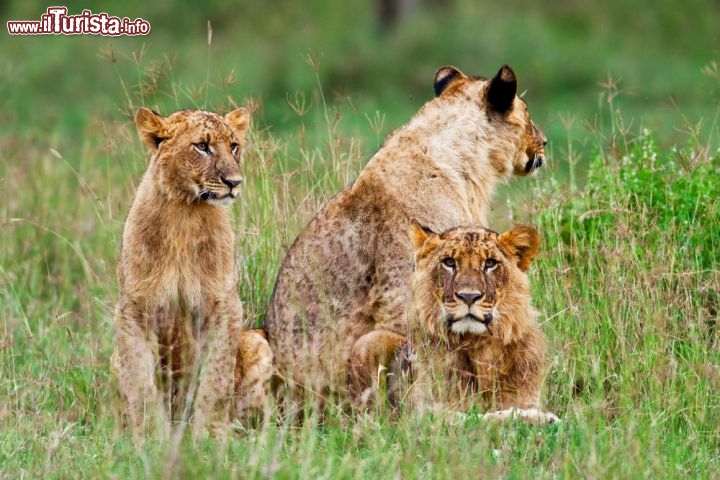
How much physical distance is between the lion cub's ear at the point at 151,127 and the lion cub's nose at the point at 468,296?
5.55 feet

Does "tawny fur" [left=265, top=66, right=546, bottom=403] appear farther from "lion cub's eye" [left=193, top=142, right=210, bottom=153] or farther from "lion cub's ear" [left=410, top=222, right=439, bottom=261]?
"lion cub's eye" [left=193, top=142, right=210, bottom=153]

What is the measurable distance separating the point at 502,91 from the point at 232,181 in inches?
60.4

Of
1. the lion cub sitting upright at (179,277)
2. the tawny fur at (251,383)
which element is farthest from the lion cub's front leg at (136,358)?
the tawny fur at (251,383)

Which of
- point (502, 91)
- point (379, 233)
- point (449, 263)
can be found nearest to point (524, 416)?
point (449, 263)

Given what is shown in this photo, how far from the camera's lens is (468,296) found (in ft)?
20.2

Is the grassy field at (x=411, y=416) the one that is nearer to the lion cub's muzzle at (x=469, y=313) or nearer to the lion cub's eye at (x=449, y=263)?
the lion cub's muzzle at (x=469, y=313)

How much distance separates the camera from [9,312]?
8.54 metres

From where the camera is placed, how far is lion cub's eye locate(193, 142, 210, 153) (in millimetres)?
6770

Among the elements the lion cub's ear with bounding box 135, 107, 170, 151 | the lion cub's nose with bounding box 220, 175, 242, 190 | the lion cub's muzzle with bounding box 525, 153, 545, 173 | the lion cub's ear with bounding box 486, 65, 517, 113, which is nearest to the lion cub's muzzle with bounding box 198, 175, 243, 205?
the lion cub's nose with bounding box 220, 175, 242, 190

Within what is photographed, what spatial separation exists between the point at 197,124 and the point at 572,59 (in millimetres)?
15073

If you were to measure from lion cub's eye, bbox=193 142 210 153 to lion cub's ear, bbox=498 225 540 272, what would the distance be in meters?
1.43

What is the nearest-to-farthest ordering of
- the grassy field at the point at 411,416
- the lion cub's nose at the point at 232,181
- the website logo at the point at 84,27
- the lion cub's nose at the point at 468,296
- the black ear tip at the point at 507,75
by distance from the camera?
the grassy field at the point at 411,416
the lion cub's nose at the point at 468,296
the lion cub's nose at the point at 232,181
the black ear tip at the point at 507,75
the website logo at the point at 84,27

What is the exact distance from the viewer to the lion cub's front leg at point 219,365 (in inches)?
267

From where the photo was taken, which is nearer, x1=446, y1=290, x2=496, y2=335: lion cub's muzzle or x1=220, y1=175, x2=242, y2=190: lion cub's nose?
x1=446, y1=290, x2=496, y2=335: lion cub's muzzle
